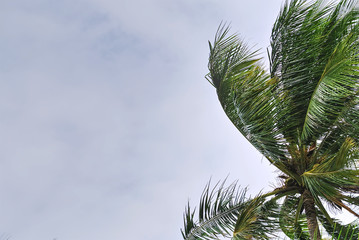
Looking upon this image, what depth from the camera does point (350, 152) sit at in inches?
183

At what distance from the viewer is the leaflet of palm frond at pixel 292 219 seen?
5.93 meters

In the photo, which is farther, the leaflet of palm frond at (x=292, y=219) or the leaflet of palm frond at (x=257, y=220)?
the leaflet of palm frond at (x=292, y=219)

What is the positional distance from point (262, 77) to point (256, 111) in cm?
61

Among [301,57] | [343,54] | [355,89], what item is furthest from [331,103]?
[343,54]

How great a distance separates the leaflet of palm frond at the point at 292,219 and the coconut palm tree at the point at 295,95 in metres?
0.11

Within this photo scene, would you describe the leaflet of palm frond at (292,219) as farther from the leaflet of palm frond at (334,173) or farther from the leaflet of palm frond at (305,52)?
the leaflet of palm frond at (305,52)

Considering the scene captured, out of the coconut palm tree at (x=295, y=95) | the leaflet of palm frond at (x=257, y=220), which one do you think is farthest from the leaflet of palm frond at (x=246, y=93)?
the leaflet of palm frond at (x=257, y=220)

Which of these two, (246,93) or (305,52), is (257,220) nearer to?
(246,93)

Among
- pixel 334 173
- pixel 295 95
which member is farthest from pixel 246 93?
pixel 334 173

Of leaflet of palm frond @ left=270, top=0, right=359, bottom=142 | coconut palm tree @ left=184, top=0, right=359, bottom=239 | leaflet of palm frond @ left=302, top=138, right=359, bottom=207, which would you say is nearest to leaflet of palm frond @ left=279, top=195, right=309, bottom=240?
coconut palm tree @ left=184, top=0, right=359, bottom=239

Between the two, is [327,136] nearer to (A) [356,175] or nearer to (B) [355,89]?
(B) [355,89]

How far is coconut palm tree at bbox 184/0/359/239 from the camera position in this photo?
17.7ft

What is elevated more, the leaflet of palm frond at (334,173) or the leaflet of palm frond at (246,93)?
the leaflet of palm frond at (246,93)

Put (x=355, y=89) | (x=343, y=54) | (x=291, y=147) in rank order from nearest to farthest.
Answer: (x=343, y=54) → (x=355, y=89) → (x=291, y=147)
